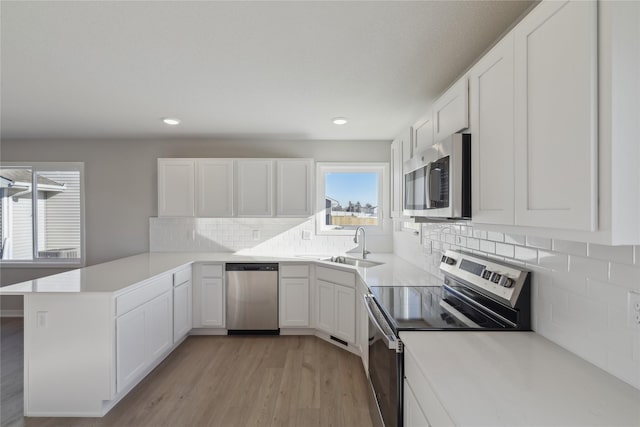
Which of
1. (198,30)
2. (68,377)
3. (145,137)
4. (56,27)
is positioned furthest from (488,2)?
(145,137)

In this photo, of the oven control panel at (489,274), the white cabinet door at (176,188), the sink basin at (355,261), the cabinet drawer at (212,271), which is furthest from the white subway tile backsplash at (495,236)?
the white cabinet door at (176,188)

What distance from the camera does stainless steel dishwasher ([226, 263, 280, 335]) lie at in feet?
11.4

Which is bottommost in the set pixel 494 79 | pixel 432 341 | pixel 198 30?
pixel 432 341

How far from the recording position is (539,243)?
1.39 m

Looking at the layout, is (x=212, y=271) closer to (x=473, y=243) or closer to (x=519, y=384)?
(x=473, y=243)

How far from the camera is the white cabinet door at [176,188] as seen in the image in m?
3.75

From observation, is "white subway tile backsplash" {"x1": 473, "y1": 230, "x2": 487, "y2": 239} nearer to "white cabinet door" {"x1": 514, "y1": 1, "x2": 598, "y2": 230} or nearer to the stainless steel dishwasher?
"white cabinet door" {"x1": 514, "y1": 1, "x2": 598, "y2": 230}

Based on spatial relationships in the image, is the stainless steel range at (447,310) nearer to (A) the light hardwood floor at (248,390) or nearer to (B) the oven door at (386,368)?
(B) the oven door at (386,368)

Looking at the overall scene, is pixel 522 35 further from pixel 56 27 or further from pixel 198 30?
pixel 56 27

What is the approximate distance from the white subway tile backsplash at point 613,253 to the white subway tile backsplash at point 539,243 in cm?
20

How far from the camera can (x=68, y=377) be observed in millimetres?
2160

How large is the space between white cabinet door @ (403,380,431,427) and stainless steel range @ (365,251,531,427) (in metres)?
0.04

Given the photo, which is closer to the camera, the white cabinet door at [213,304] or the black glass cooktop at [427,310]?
the black glass cooktop at [427,310]

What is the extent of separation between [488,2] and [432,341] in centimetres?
153
